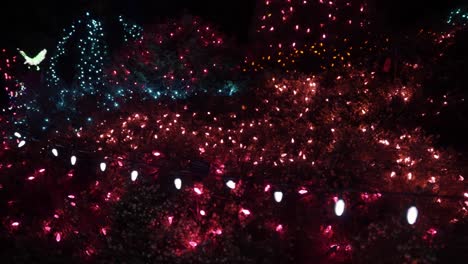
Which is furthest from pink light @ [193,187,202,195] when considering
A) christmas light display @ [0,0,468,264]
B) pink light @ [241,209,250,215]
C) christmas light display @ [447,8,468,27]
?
christmas light display @ [447,8,468,27]

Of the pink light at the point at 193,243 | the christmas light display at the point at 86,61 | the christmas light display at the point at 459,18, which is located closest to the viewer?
the pink light at the point at 193,243

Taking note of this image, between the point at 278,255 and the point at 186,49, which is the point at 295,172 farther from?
the point at 186,49

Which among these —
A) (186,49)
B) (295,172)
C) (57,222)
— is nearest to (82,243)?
(57,222)

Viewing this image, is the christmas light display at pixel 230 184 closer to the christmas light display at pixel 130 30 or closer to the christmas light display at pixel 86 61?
the christmas light display at pixel 86 61

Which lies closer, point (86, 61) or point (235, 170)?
point (235, 170)

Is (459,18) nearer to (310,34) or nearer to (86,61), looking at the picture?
(310,34)

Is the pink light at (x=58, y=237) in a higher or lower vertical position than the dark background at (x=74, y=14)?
lower

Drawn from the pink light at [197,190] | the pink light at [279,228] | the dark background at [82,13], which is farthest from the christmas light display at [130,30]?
the pink light at [279,228]

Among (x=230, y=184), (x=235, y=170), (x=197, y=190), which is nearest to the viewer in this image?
(x=230, y=184)

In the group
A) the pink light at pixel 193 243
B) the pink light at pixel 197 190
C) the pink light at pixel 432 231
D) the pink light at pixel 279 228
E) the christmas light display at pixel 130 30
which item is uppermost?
the christmas light display at pixel 130 30

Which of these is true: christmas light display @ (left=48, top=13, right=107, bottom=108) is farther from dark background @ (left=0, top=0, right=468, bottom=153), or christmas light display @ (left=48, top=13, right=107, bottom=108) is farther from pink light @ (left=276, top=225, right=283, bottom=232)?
pink light @ (left=276, top=225, right=283, bottom=232)

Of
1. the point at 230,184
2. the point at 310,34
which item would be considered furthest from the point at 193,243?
the point at 310,34

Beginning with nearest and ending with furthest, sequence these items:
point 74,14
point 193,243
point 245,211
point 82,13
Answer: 1. point 193,243
2. point 245,211
3. point 82,13
4. point 74,14
